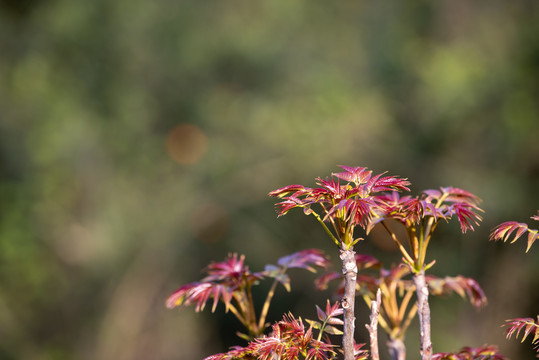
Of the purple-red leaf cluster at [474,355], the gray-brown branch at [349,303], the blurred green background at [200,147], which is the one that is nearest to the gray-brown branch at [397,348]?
the purple-red leaf cluster at [474,355]

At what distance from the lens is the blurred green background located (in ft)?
13.7

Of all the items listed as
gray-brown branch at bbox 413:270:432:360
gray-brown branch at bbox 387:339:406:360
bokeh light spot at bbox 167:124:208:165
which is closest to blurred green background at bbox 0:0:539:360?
bokeh light spot at bbox 167:124:208:165

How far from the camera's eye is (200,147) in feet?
15.8

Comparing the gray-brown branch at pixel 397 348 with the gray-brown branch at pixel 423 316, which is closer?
the gray-brown branch at pixel 423 316

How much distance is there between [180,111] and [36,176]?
1399mm

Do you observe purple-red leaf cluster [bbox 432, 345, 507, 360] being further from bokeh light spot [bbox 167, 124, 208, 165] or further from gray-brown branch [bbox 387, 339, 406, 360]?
bokeh light spot [bbox 167, 124, 208, 165]

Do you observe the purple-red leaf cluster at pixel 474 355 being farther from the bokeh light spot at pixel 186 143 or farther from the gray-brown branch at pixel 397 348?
the bokeh light spot at pixel 186 143

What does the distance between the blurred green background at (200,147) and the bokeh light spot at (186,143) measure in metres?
0.02

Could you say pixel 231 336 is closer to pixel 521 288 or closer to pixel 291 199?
pixel 521 288

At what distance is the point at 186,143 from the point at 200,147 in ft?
0.49

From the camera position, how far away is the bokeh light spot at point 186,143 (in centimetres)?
482

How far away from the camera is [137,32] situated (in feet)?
15.1

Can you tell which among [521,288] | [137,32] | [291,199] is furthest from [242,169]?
[291,199]

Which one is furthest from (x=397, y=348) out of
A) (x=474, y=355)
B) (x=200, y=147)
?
(x=200, y=147)
